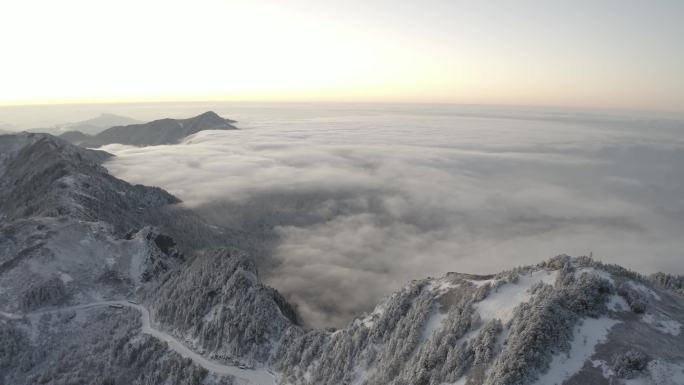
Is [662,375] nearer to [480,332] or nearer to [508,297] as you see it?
[508,297]

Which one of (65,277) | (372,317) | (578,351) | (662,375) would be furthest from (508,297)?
(65,277)

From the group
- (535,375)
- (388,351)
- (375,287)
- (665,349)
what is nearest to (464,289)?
(388,351)

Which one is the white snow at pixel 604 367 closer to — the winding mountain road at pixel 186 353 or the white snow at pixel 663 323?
the white snow at pixel 663 323

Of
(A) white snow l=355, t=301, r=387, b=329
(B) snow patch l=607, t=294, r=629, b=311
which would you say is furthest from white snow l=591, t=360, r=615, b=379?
(A) white snow l=355, t=301, r=387, b=329

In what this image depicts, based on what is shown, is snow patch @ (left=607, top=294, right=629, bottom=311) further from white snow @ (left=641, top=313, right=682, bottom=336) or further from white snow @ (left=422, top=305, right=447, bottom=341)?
white snow @ (left=422, top=305, right=447, bottom=341)

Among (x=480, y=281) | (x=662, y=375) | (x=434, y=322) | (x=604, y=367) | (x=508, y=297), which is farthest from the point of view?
(x=480, y=281)

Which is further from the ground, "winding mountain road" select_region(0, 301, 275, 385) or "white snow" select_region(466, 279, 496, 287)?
"white snow" select_region(466, 279, 496, 287)
